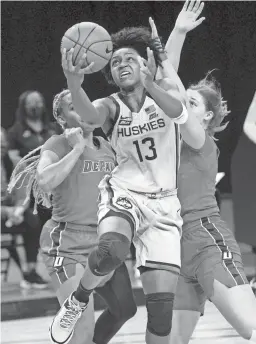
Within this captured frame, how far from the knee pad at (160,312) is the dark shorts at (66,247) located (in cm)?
58

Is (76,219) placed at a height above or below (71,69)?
below

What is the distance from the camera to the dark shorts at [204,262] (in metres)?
3.94

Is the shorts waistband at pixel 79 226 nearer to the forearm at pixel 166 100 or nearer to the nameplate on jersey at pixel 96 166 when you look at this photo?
the nameplate on jersey at pixel 96 166

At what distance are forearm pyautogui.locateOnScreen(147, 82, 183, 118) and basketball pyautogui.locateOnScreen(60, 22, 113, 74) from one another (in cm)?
46

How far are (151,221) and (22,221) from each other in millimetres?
3837

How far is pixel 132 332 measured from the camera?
6223mm

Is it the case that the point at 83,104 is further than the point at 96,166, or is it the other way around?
the point at 96,166

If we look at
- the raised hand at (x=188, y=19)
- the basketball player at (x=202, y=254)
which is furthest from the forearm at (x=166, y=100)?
the raised hand at (x=188, y=19)

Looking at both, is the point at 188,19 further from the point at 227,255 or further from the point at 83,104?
the point at 227,255

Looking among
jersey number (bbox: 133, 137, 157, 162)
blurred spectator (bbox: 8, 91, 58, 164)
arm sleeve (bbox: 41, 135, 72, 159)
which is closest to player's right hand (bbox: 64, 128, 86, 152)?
arm sleeve (bbox: 41, 135, 72, 159)

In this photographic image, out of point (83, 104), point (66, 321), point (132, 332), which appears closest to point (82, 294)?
point (66, 321)

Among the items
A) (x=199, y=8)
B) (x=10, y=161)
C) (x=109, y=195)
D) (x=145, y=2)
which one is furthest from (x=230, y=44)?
(x=109, y=195)

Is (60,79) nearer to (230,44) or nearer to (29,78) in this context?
(29,78)

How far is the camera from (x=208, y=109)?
4.47m
